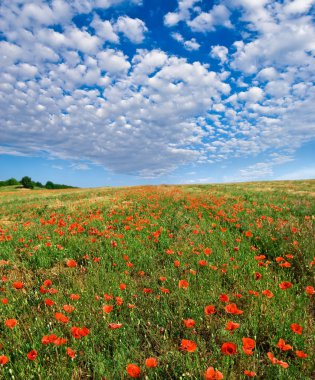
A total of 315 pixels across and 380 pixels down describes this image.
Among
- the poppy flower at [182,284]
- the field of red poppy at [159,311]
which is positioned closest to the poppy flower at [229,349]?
the field of red poppy at [159,311]

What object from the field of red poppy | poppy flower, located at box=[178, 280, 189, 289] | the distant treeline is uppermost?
the distant treeline

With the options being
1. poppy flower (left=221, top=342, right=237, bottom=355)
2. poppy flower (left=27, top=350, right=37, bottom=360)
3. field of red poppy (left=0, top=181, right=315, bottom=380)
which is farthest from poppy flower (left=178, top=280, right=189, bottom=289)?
poppy flower (left=27, top=350, right=37, bottom=360)

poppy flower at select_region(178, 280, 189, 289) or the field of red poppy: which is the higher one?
poppy flower at select_region(178, 280, 189, 289)

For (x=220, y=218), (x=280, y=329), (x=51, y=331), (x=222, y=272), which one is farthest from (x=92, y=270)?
(x=220, y=218)

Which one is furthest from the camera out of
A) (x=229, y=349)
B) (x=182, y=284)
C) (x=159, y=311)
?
(x=182, y=284)

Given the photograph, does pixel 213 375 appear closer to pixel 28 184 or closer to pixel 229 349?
pixel 229 349

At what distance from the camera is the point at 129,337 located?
2.96m

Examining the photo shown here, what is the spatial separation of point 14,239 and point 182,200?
7.98 m

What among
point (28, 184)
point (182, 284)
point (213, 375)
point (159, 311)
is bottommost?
point (159, 311)

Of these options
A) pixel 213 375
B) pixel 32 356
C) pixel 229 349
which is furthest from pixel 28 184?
pixel 213 375

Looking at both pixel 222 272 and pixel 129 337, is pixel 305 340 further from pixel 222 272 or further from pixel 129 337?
pixel 129 337

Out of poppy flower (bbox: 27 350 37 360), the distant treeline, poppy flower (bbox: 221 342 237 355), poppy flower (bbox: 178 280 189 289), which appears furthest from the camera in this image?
the distant treeline

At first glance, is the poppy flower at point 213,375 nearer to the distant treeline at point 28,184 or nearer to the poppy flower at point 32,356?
the poppy flower at point 32,356

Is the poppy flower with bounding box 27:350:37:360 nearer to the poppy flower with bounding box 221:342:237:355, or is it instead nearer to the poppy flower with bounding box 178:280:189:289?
the poppy flower with bounding box 221:342:237:355
